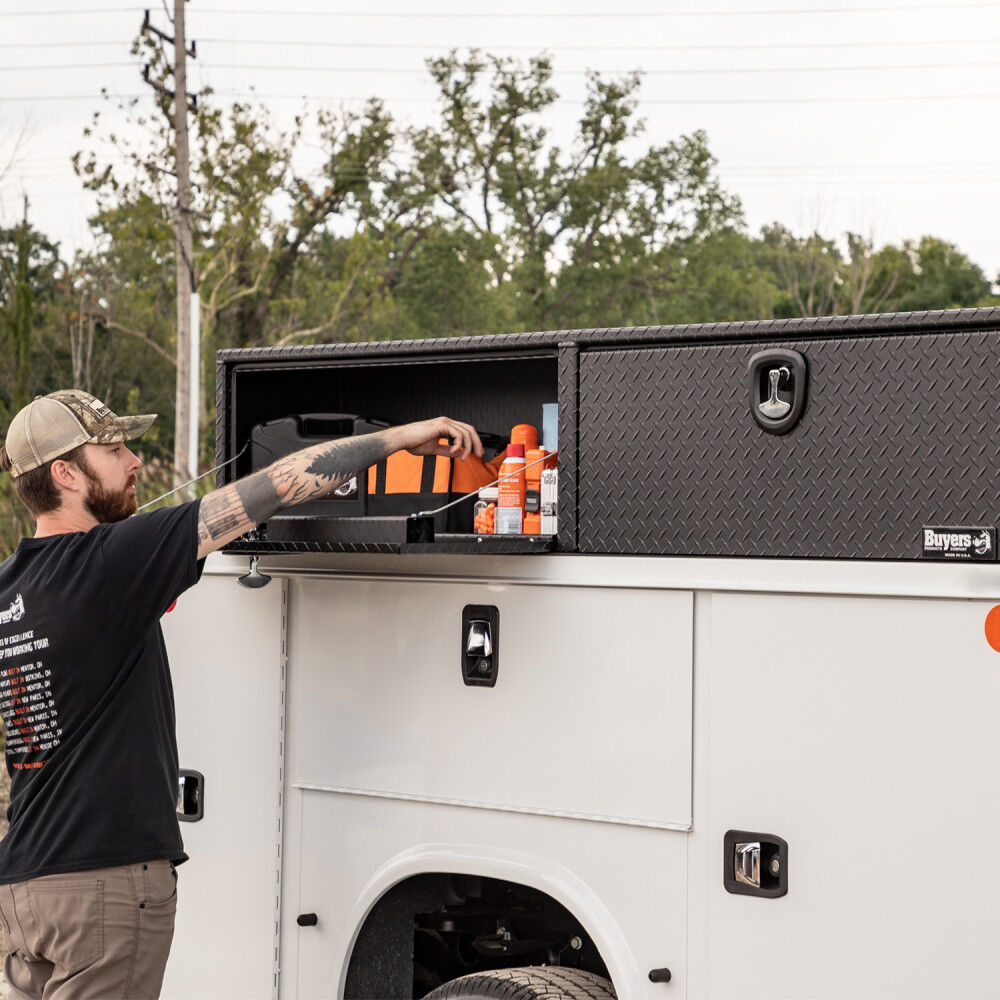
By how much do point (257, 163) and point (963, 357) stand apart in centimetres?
1732

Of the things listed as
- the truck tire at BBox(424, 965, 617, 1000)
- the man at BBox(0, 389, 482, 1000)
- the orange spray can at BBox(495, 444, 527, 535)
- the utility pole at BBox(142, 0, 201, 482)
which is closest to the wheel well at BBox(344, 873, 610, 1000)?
the truck tire at BBox(424, 965, 617, 1000)

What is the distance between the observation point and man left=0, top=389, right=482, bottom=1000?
2.72 m

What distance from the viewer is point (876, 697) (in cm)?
242

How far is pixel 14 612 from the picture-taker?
278 centimetres

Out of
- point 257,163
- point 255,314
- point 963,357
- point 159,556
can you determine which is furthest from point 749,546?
point 255,314

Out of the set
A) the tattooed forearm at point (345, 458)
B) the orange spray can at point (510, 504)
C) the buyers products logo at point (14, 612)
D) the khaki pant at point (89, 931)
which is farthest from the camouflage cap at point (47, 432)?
the khaki pant at point (89, 931)

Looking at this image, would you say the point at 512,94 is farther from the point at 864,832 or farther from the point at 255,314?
the point at 864,832

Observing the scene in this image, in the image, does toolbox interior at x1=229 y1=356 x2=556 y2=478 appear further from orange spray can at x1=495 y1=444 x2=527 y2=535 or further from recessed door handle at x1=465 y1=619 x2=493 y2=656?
recessed door handle at x1=465 y1=619 x2=493 y2=656

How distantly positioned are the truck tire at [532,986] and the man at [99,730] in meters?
0.72

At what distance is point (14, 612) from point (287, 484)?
70 centimetres

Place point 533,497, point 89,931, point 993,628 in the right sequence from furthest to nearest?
1. point 533,497
2. point 89,931
3. point 993,628

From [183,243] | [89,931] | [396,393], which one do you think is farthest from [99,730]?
[183,243]

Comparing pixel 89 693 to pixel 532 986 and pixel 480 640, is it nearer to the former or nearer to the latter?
pixel 480 640

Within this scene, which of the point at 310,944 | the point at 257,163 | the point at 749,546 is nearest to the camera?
the point at 749,546
